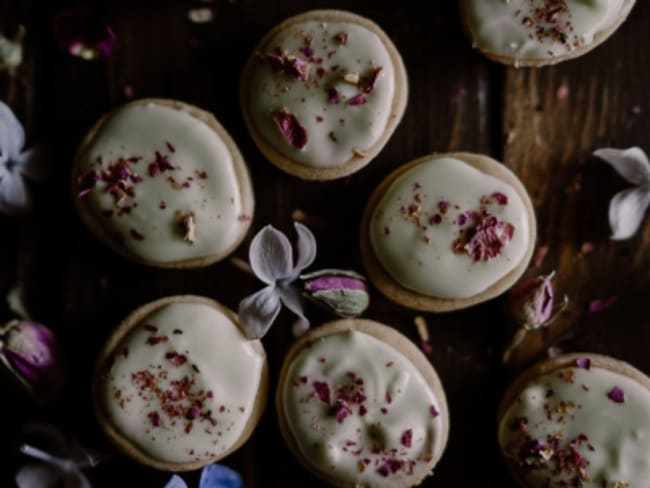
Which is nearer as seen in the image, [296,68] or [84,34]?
[296,68]

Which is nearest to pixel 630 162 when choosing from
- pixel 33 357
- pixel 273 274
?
pixel 273 274

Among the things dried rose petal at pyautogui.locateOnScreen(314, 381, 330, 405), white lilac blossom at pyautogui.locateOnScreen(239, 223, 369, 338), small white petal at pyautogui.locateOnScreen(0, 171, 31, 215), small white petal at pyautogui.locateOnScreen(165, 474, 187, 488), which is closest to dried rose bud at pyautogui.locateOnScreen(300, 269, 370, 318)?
white lilac blossom at pyautogui.locateOnScreen(239, 223, 369, 338)

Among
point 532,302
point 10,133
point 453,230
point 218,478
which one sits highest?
point 10,133

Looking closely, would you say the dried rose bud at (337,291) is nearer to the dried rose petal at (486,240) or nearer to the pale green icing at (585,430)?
the dried rose petal at (486,240)

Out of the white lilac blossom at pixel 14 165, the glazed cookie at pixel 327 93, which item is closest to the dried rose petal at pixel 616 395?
the glazed cookie at pixel 327 93

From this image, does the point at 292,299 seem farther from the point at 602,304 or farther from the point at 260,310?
the point at 602,304

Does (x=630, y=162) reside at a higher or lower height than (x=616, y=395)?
higher
